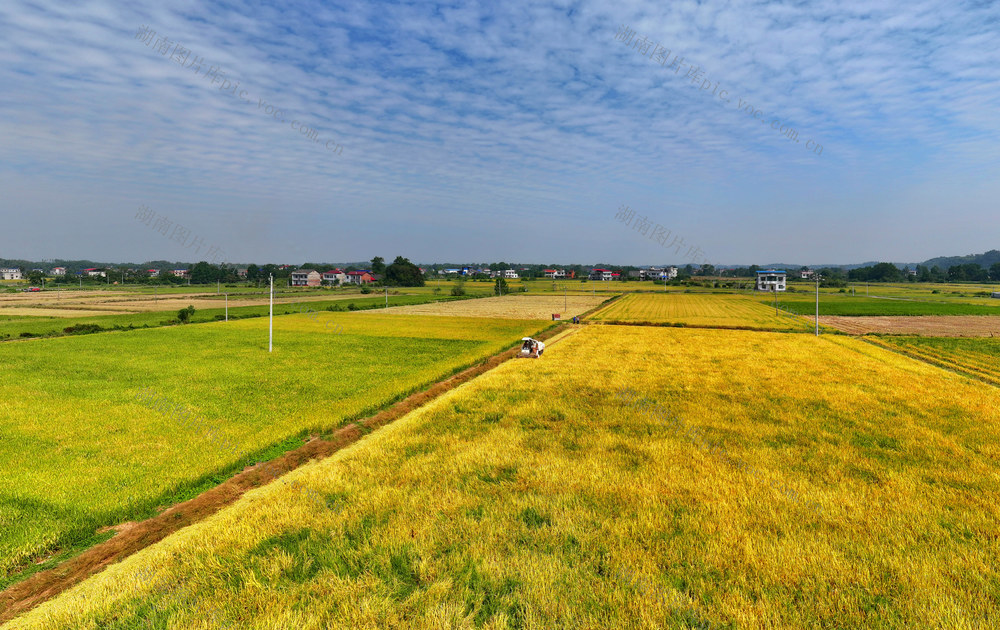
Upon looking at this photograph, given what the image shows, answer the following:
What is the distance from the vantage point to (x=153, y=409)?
14.8 metres

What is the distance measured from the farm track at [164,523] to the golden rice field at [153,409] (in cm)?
40

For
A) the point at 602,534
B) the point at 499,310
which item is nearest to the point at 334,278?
the point at 499,310

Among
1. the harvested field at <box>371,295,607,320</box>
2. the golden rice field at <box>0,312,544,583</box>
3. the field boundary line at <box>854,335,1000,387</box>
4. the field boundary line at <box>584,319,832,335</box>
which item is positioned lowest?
the field boundary line at <box>854,335,1000,387</box>

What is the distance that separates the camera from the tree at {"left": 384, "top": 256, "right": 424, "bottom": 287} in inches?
5936

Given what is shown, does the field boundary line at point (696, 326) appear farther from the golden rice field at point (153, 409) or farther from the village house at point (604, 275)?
the village house at point (604, 275)

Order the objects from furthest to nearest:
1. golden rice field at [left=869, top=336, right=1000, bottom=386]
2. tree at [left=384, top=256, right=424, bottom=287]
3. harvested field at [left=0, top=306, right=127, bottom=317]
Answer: tree at [left=384, top=256, right=424, bottom=287] < harvested field at [left=0, top=306, right=127, bottom=317] < golden rice field at [left=869, top=336, right=1000, bottom=386]

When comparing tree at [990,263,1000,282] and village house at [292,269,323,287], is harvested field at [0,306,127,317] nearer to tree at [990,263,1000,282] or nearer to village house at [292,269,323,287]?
village house at [292,269,323,287]

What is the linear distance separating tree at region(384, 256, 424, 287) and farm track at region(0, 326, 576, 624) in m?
140

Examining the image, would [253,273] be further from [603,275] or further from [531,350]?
[531,350]

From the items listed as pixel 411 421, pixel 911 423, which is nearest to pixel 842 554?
pixel 911 423

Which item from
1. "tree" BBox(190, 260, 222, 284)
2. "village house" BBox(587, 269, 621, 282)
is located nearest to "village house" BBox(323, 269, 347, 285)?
"tree" BBox(190, 260, 222, 284)

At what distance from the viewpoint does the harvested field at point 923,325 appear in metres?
41.7

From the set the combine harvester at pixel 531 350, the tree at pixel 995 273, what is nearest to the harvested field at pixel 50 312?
the combine harvester at pixel 531 350

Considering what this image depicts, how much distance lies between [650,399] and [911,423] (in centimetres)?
801
